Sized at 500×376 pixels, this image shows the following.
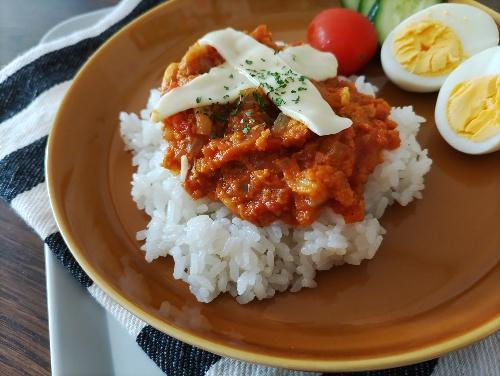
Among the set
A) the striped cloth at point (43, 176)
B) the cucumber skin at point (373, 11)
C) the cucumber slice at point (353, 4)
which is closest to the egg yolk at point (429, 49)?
the cucumber skin at point (373, 11)

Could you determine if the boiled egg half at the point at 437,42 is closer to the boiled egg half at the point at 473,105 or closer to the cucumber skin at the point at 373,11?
the boiled egg half at the point at 473,105

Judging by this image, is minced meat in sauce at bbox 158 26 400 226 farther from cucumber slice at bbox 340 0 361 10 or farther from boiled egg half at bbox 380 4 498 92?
cucumber slice at bbox 340 0 361 10

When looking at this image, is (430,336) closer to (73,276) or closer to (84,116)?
(73,276)

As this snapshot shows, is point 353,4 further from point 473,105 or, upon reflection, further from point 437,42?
point 473,105

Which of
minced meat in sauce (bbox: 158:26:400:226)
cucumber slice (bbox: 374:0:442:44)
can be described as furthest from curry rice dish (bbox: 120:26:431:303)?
cucumber slice (bbox: 374:0:442:44)

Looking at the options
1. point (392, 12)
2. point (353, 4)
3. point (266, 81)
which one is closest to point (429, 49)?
point (392, 12)

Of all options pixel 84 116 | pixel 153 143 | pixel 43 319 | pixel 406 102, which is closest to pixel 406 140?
pixel 406 102
